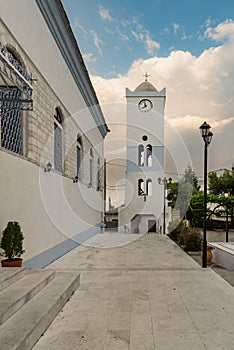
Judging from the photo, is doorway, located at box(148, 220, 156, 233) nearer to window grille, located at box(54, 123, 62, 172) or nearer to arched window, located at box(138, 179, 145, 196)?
arched window, located at box(138, 179, 145, 196)

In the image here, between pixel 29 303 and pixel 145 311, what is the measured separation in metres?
1.59

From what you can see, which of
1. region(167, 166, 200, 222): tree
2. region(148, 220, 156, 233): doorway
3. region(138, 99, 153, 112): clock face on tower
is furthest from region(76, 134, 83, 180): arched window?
region(167, 166, 200, 222): tree

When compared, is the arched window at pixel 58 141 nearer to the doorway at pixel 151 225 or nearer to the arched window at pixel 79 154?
the arched window at pixel 79 154

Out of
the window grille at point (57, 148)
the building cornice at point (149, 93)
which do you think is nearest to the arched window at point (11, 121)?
the window grille at point (57, 148)

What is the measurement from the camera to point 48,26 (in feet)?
24.4

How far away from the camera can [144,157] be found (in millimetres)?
22766

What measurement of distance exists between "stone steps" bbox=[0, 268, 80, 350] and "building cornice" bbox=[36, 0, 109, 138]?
5634 mm

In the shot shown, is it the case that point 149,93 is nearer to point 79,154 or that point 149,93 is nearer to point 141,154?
point 141,154

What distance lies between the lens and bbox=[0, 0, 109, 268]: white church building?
518 cm

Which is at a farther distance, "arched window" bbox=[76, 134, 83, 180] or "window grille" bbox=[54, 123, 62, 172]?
"arched window" bbox=[76, 134, 83, 180]

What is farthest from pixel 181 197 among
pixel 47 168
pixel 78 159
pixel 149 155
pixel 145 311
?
pixel 145 311

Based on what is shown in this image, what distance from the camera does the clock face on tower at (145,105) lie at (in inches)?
911

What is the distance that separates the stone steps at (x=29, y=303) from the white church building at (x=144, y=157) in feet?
57.4

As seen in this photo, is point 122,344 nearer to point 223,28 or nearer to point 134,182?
point 223,28
